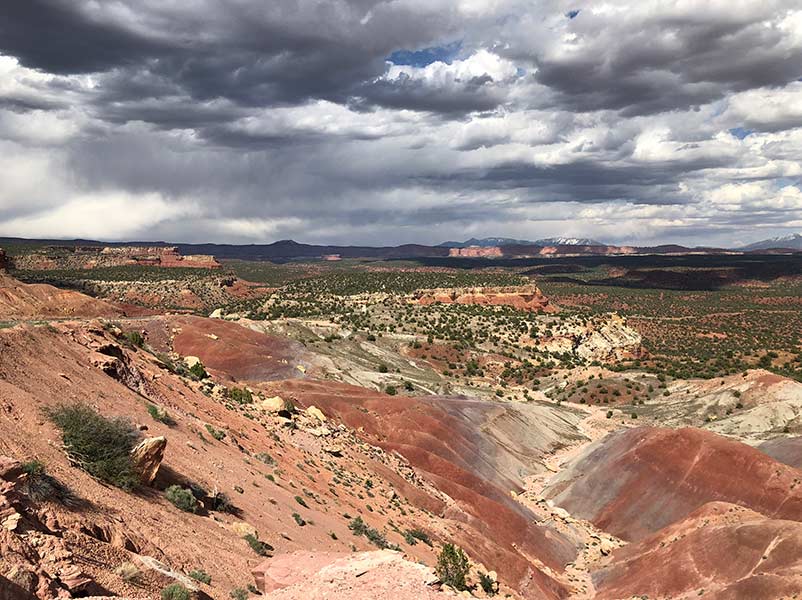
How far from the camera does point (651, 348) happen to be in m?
116

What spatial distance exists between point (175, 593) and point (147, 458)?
227 inches

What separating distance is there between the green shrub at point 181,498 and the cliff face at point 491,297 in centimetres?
11794

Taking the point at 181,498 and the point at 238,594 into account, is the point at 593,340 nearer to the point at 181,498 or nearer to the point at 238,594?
the point at 181,498

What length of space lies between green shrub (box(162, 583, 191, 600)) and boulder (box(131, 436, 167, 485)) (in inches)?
210

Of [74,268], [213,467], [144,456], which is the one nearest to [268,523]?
[213,467]

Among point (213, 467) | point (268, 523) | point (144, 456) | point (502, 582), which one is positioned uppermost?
point (144, 456)

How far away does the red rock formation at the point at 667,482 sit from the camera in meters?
39.1

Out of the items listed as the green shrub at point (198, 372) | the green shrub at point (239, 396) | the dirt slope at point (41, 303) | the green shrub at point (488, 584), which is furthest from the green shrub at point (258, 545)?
the dirt slope at point (41, 303)

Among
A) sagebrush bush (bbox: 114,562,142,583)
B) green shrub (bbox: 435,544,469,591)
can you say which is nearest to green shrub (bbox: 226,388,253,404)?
green shrub (bbox: 435,544,469,591)

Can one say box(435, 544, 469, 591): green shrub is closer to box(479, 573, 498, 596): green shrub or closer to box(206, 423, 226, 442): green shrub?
box(479, 573, 498, 596): green shrub

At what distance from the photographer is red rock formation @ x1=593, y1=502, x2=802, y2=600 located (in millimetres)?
23953

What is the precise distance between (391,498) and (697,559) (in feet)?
52.8

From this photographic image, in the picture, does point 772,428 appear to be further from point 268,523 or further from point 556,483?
point 268,523

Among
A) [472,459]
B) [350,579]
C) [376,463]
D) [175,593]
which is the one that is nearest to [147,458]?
[175,593]
